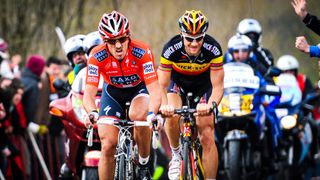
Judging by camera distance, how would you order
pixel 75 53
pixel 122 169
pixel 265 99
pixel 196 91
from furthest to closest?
pixel 265 99, pixel 75 53, pixel 196 91, pixel 122 169

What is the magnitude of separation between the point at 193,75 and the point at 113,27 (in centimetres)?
163

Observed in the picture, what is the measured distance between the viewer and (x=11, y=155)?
2234cm

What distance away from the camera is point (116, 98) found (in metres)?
18.0

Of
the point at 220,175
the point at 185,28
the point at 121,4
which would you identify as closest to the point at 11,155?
the point at 220,175

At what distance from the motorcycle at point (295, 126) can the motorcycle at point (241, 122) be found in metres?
2.09

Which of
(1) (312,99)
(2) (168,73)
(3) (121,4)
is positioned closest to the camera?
(2) (168,73)

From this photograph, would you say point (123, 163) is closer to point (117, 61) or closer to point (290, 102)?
point (117, 61)

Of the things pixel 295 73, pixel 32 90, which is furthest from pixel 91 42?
pixel 295 73

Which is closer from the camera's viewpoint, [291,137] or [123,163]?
[123,163]

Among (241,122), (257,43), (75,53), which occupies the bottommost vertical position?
(241,122)

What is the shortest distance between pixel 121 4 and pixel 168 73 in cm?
1440

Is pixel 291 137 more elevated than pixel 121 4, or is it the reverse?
pixel 121 4

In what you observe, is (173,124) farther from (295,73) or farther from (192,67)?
(295,73)

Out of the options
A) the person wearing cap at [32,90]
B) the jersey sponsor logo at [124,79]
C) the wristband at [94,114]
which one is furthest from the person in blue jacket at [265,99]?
the wristband at [94,114]
